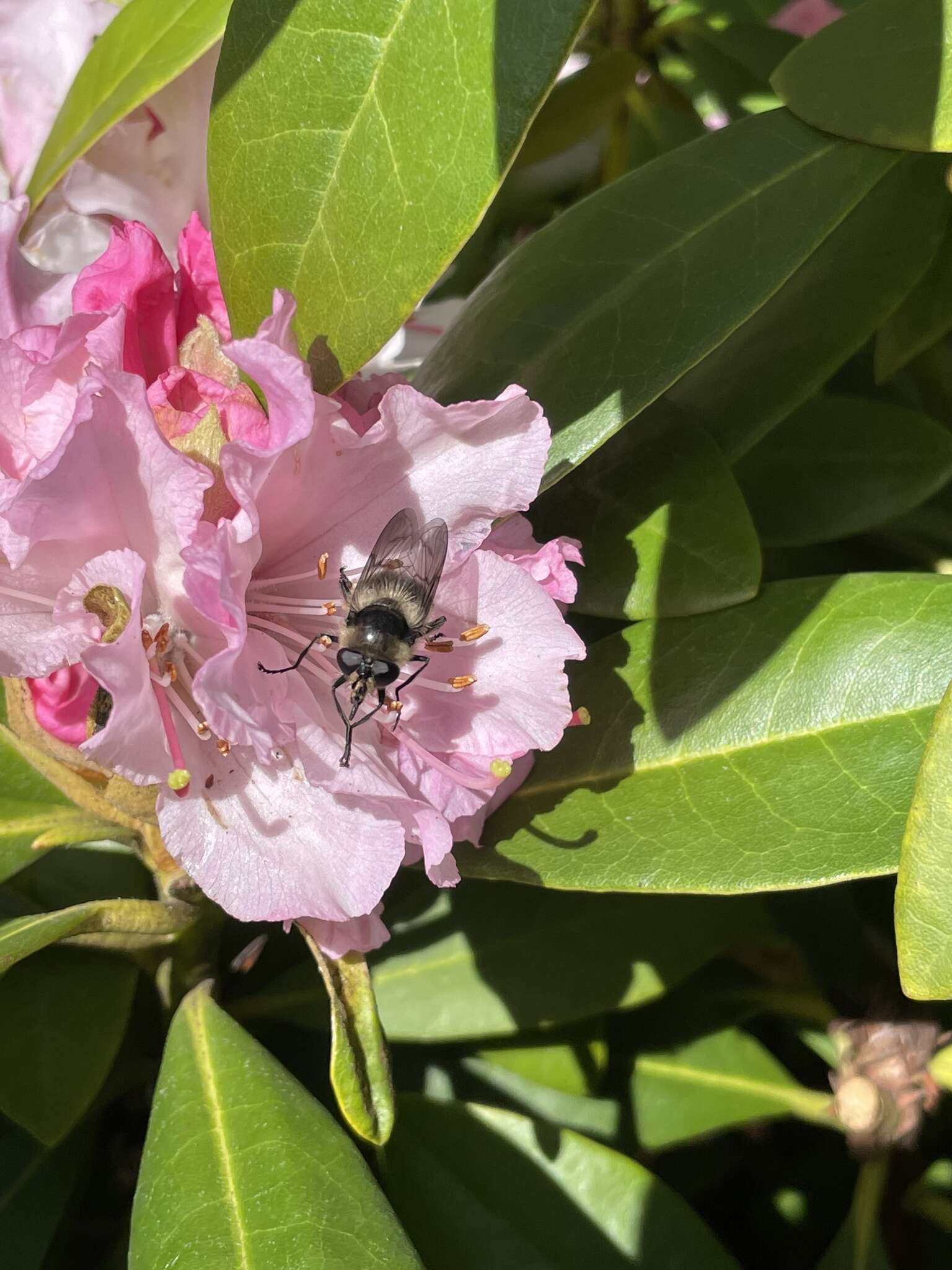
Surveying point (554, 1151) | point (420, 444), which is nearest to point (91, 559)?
point (420, 444)

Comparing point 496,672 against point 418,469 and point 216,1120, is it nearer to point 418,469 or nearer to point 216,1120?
point 418,469

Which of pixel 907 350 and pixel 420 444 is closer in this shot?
pixel 420 444

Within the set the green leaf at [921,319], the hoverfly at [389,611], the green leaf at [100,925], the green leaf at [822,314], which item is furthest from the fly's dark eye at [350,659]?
the green leaf at [921,319]

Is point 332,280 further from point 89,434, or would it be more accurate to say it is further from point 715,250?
point 715,250

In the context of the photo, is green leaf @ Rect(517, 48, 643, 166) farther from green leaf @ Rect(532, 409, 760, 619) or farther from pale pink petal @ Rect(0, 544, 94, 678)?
pale pink petal @ Rect(0, 544, 94, 678)

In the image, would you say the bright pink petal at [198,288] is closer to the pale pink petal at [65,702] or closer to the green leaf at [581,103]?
the pale pink petal at [65,702]

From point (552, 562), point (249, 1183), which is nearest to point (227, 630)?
point (552, 562)

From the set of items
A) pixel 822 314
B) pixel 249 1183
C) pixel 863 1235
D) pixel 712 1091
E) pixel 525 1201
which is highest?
pixel 822 314
